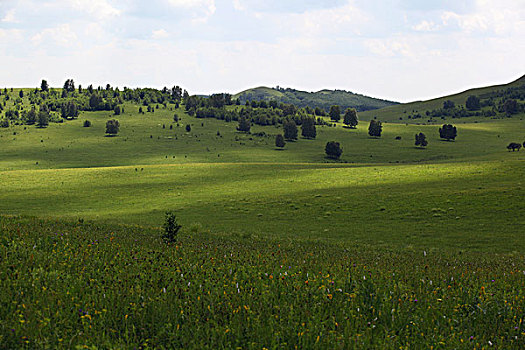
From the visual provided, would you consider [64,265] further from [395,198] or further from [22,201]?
[22,201]

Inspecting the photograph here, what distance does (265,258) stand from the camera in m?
11.4

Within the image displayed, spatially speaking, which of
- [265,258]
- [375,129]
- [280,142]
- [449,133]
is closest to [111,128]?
[280,142]

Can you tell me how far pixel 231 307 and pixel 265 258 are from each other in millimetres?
4934

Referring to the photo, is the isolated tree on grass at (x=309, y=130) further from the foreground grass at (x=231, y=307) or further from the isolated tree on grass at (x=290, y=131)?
the foreground grass at (x=231, y=307)

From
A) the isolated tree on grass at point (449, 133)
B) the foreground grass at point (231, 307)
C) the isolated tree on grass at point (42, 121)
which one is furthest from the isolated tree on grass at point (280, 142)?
the foreground grass at point (231, 307)

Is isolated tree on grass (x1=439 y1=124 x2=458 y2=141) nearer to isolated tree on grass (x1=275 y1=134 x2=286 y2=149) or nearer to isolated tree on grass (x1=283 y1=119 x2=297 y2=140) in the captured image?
isolated tree on grass (x1=283 y1=119 x2=297 y2=140)

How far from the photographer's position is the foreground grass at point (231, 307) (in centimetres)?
564

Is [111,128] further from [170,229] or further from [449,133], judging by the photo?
[170,229]

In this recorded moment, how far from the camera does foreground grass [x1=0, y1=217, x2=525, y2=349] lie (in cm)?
564

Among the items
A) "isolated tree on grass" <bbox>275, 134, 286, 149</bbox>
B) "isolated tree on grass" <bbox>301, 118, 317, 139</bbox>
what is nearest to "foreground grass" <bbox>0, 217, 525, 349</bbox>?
"isolated tree on grass" <bbox>275, 134, 286, 149</bbox>

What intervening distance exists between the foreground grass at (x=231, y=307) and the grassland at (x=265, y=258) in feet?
0.10

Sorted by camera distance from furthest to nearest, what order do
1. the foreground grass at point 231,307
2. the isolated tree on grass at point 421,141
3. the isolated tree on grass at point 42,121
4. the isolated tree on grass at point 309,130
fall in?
the isolated tree on grass at point 42,121 → the isolated tree on grass at point 309,130 → the isolated tree on grass at point 421,141 → the foreground grass at point 231,307

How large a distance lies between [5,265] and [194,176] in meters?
65.3

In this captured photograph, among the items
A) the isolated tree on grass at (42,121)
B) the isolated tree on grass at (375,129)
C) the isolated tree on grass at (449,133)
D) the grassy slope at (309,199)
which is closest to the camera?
the grassy slope at (309,199)
